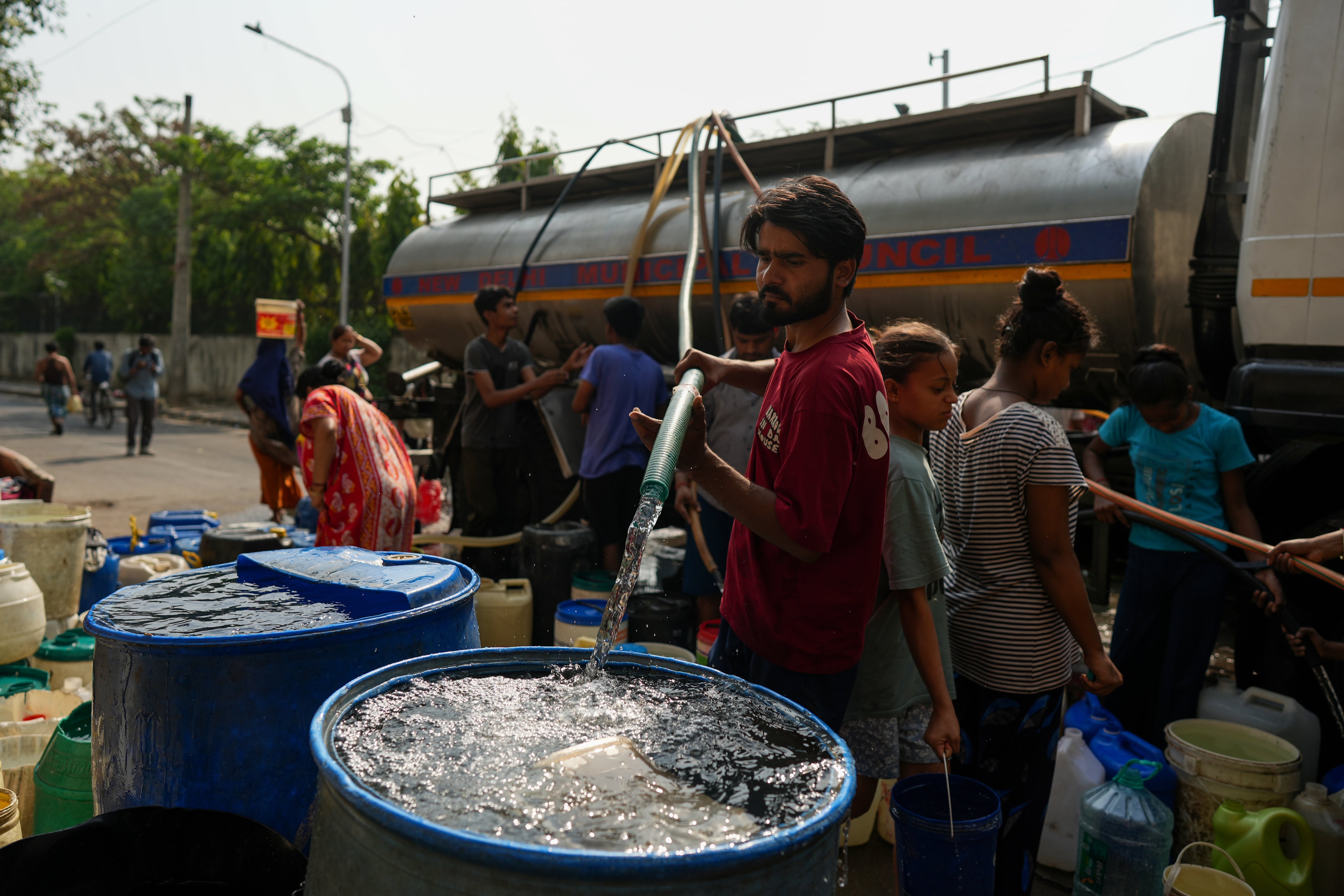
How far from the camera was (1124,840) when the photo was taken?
2531 millimetres

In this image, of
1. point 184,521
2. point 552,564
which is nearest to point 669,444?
point 552,564

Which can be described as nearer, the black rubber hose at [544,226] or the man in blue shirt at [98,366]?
the black rubber hose at [544,226]

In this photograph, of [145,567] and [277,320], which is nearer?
[145,567]

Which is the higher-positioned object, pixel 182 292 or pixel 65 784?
pixel 182 292

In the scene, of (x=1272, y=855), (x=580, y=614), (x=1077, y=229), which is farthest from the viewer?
(x=1077, y=229)

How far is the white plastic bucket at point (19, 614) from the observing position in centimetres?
329

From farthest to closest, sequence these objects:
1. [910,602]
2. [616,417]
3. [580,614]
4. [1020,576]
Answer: [616,417] → [580,614] → [1020,576] → [910,602]

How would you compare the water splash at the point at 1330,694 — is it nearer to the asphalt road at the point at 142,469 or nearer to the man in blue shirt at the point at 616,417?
the man in blue shirt at the point at 616,417

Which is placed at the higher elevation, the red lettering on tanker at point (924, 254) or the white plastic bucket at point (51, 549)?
the red lettering on tanker at point (924, 254)

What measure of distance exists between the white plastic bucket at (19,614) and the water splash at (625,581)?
273 cm

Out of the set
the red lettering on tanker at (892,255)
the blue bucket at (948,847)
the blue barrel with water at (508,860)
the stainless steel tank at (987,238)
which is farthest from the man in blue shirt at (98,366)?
the blue barrel with water at (508,860)

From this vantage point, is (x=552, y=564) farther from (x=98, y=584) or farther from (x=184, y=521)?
(x=184, y=521)

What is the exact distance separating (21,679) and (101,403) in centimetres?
1547

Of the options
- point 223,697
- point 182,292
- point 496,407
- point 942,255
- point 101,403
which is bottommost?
point 101,403
